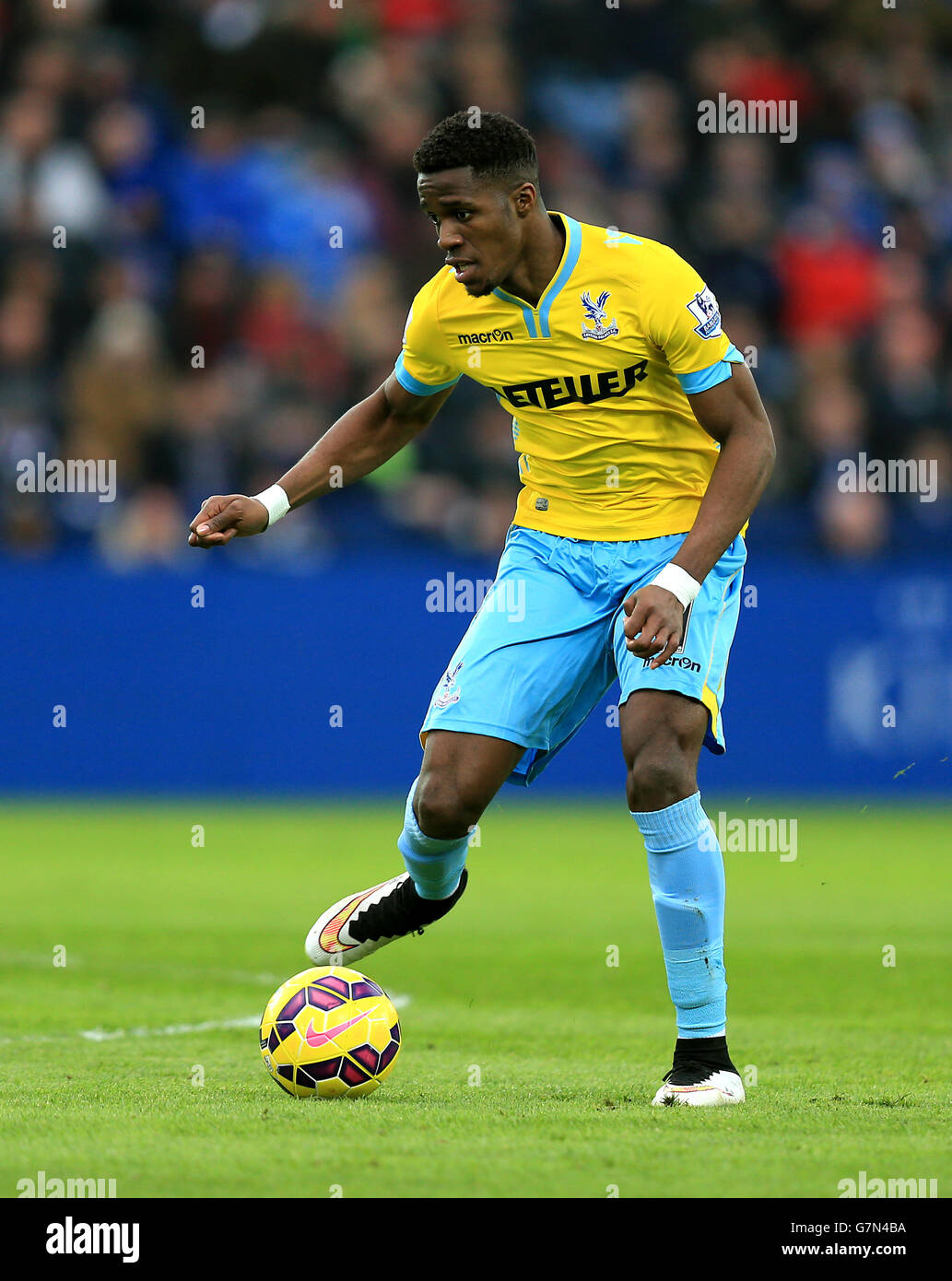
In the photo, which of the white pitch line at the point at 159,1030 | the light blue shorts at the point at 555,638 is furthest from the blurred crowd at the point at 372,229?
the light blue shorts at the point at 555,638

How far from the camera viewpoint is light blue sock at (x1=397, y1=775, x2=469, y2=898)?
18.2ft

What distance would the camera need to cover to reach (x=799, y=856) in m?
11.1

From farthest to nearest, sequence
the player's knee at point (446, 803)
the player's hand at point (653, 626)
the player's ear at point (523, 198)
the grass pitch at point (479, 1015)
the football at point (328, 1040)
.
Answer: the player's knee at point (446, 803) → the player's ear at point (523, 198) → the football at point (328, 1040) → the player's hand at point (653, 626) → the grass pitch at point (479, 1015)

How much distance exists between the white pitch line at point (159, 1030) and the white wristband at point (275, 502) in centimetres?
162

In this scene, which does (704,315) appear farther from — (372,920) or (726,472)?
(372,920)

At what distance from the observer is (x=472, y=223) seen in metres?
5.13

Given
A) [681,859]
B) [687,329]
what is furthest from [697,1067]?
[687,329]

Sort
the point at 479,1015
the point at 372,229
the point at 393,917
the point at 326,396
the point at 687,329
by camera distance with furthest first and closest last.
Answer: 1. the point at 372,229
2. the point at 326,396
3. the point at 479,1015
4. the point at 393,917
5. the point at 687,329

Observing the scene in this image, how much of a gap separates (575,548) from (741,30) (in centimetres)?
1312

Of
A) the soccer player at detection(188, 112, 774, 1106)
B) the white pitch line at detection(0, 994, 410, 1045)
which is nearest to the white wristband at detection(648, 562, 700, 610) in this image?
the soccer player at detection(188, 112, 774, 1106)

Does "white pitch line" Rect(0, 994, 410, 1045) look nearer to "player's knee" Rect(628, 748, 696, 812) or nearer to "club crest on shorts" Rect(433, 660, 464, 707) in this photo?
"club crest on shorts" Rect(433, 660, 464, 707)

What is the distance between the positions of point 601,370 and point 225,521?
3.64 feet

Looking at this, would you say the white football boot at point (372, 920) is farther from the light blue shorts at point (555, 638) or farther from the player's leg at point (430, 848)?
the light blue shorts at point (555, 638)

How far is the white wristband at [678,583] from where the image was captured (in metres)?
4.84
